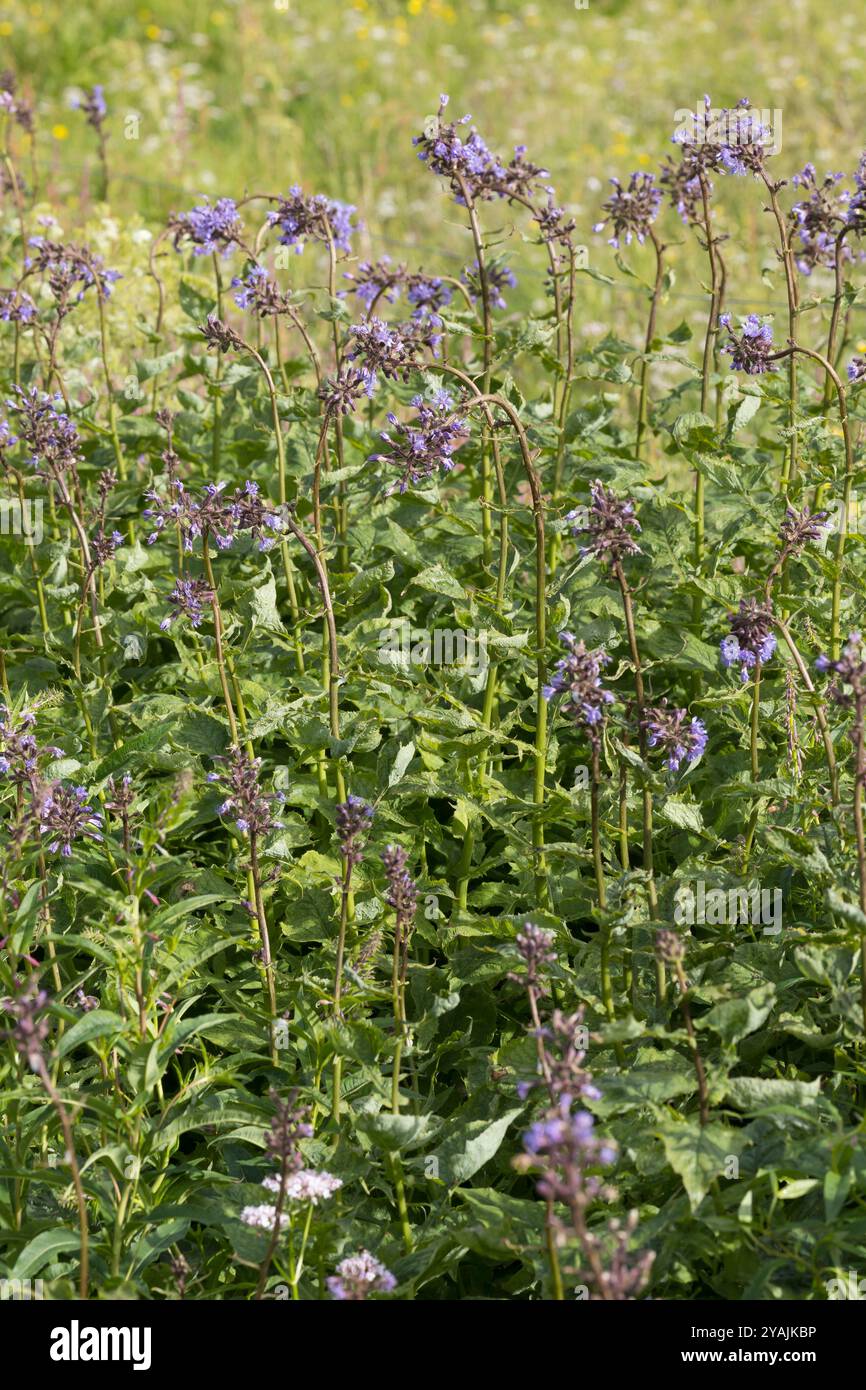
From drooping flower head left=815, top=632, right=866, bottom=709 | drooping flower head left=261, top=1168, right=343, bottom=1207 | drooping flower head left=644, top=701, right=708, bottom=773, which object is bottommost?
drooping flower head left=261, top=1168, right=343, bottom=1207

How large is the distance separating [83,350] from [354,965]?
263cm

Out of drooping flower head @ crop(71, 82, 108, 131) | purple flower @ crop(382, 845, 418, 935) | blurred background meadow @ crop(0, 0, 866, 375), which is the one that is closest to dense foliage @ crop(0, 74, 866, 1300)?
purple flower @ crop(382, 845, 418, 935)

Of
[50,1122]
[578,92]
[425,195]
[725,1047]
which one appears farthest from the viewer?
[578,92]

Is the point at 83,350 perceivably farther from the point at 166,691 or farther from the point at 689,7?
the point at 689,7

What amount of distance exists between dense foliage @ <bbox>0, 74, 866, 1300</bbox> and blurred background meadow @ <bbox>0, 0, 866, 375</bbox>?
4410 mm

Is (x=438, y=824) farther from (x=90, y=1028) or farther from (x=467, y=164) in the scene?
(x=467, y=164)

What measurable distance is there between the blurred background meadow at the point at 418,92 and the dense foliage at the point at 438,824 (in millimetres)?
4410

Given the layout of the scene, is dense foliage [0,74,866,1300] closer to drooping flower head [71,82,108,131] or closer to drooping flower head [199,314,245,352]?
Answer: drooping flower head [199,314,245,352]

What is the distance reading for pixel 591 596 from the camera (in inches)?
154

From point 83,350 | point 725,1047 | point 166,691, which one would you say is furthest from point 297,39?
point 725,1047

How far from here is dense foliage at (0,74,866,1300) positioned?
8.57ft

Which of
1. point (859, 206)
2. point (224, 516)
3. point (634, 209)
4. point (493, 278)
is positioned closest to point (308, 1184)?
point (224, 516)

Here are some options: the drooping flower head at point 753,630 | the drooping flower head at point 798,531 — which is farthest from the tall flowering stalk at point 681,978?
the drooping flower head at point 798,531

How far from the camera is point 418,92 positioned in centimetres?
1195
